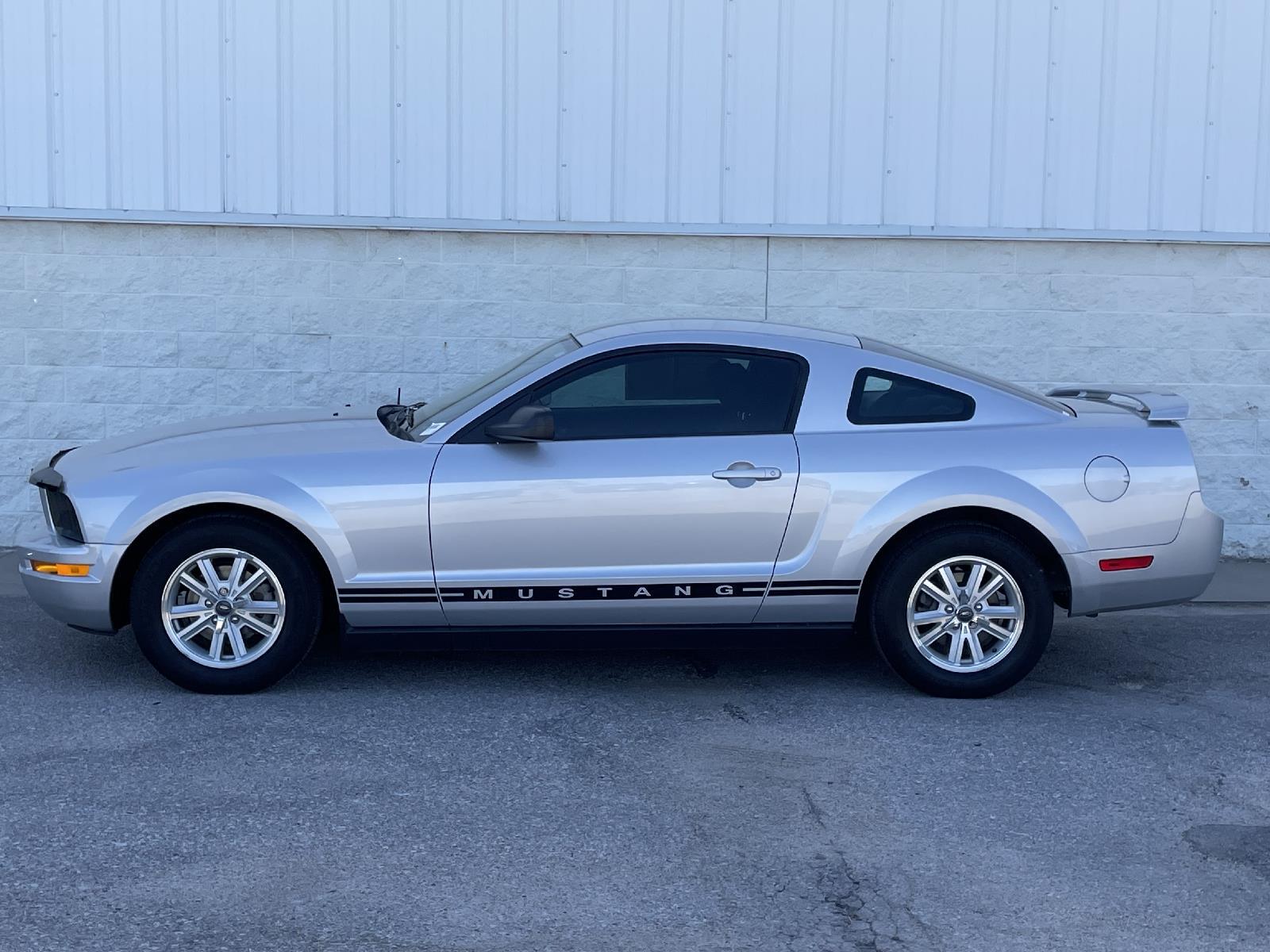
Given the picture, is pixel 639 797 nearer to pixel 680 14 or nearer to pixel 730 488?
pixel 730 488

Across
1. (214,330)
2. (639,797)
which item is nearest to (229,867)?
(639,797)

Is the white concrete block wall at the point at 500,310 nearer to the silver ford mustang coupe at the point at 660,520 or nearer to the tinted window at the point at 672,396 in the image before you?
the silver ford mustang coupe at the point at 660,520

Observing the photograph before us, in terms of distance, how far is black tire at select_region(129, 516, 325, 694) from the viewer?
602cm

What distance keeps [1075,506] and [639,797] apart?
2374 mm

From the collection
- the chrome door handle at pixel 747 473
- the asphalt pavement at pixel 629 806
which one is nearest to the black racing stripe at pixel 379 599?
the asphalt pavement at pixel 629 806

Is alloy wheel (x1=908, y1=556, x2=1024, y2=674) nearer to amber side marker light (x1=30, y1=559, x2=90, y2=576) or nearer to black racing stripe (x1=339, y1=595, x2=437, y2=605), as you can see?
black racing stripe (x1=339, y1=595, x2=437, y2=605)

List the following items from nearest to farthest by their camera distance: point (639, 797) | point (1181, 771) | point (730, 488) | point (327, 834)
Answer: point (327, 834) → point (639, 797) → point (1181, 771) → point (730, 488)

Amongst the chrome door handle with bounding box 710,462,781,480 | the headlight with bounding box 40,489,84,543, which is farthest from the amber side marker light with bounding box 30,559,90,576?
the chrome door handle with bounding box 710,462,781,480

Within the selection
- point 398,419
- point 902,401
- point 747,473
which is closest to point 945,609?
point 902,401

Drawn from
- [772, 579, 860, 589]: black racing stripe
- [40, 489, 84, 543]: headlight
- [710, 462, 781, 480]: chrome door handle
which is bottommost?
[772, 579, 860, 589]: black racing stripe

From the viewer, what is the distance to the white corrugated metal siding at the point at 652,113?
9.51m

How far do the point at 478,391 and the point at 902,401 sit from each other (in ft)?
6.10

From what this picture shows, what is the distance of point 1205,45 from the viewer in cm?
968

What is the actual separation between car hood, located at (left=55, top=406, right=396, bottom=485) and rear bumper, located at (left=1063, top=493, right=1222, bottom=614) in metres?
2.99
